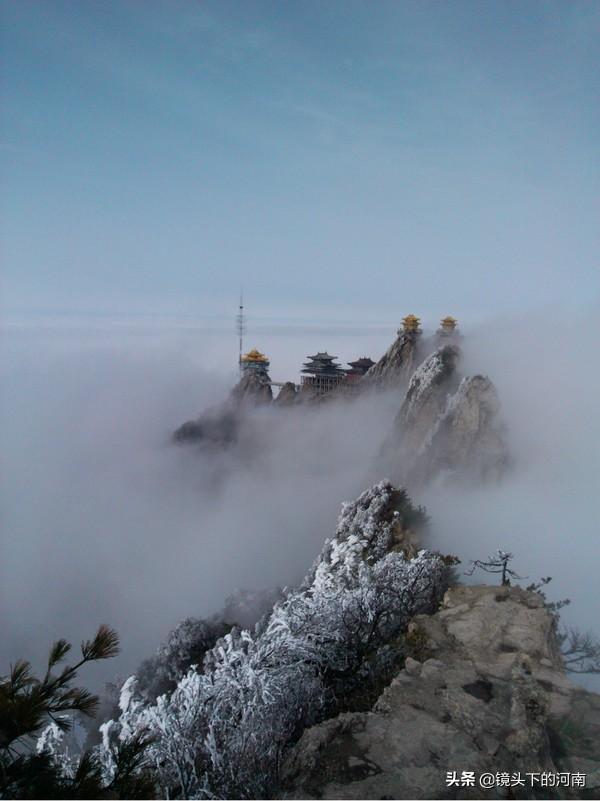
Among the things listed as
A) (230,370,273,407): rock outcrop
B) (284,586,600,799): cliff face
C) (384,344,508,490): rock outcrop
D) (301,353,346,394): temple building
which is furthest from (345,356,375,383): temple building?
(284,586,600,799): cliff face

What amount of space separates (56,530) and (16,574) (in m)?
14.7

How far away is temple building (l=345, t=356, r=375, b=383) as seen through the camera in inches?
2859

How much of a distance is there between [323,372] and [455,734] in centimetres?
6589

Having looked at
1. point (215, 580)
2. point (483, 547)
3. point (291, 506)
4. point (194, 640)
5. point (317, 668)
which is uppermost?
point (317, 668)

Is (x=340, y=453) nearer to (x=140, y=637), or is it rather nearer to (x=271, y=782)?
(x=140, y=637)

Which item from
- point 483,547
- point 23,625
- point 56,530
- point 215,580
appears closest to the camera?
point 483,547

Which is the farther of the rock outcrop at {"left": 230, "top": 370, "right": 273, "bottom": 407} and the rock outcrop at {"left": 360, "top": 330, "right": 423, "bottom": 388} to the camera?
the rock outcrop at {"left": 230, "top": 370, "right": 273, "bottom": 407}

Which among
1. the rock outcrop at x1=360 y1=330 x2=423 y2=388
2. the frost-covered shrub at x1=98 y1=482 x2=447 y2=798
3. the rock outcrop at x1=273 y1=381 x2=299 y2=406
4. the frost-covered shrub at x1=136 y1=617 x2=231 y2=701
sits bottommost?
the frost-covered shrub at x1=136 y1=617 x2=231 y2=701

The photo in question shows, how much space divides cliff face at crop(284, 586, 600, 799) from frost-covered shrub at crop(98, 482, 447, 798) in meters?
0.96

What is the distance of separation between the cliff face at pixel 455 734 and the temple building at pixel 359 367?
62.8 metres

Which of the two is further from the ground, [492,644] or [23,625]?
[492,644]

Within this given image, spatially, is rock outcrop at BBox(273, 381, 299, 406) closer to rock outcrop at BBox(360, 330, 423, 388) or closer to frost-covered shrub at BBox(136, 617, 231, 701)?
rock outcrop at BBox(360, 330, 423, 388)

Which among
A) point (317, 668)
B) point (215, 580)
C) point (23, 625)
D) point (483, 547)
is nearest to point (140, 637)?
point (215, 580)

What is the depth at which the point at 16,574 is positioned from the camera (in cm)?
7450
